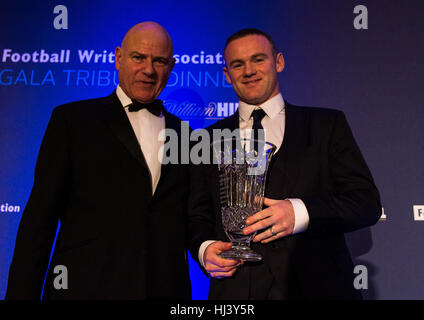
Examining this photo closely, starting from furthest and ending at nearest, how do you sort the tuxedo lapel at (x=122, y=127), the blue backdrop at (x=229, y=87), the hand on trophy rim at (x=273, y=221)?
the blue backdrop at (x=229, y=87), the tuxedo lapel at (x=122, y=127), the hand on trophy rim at (x=273, y=221)

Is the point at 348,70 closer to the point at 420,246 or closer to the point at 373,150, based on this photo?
the point at 373,150

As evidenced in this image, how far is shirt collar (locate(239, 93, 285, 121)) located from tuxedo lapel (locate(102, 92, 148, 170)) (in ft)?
1.73

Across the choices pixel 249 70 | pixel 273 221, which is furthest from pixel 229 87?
pixel 273 221

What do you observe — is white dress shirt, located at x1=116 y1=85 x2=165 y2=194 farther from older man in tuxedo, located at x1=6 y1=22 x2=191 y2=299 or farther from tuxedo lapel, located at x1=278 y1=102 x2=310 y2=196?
tuxedo lapel, located at x1=278 y1=102 x2=310 y2=196

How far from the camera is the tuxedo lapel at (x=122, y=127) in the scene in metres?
1.70

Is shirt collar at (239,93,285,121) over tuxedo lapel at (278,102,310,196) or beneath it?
over

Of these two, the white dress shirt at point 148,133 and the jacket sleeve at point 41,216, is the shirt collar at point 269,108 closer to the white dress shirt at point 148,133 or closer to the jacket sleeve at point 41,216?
the white dress shirt at point 148,133

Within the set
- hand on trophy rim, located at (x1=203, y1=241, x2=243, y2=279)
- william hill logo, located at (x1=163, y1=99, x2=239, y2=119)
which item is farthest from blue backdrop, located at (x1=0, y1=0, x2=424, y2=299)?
hand on trophy rim, located at (x1=203, y1=241, x2=243, y2=279)

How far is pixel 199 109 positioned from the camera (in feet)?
8.59

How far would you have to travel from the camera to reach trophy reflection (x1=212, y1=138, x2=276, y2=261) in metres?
1.43

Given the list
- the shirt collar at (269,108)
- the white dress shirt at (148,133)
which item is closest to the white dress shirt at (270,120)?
the shirt collar at (269,108)

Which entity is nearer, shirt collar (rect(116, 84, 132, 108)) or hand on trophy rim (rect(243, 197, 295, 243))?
hand on trophy rim (rect(243, 197, 295, 243))

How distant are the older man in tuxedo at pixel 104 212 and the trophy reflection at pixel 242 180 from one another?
0.39 m
